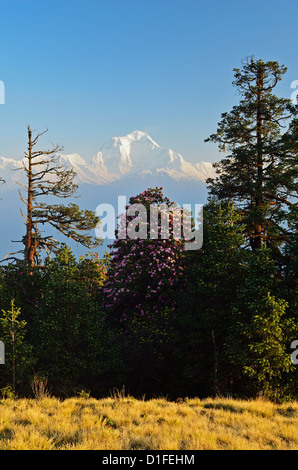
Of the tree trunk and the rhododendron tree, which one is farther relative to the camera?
the tree trunk

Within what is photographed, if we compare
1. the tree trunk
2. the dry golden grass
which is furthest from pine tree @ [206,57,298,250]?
the dry golden grass

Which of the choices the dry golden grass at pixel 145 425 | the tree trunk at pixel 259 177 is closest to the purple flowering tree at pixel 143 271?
the tree trunk at pixel 259 177

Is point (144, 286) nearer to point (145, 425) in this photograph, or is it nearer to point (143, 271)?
point (143, 271)

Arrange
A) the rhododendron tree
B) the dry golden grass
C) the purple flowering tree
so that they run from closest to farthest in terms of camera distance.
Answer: the dry golden grass, the rhododendron tree, the purple flowering tree

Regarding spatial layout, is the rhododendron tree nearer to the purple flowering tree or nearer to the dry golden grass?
the purple flowering tree

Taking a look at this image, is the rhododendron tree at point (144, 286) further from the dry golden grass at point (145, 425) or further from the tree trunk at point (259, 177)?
the tree trunk at point (259, 177)

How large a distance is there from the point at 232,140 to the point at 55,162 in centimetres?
1433

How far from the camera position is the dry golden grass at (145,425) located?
8484 mm

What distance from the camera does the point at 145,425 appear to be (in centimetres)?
991

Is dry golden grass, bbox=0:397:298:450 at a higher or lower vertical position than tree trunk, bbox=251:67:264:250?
lower

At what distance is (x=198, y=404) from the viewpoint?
13273mm

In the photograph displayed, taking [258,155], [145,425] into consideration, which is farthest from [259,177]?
[145,425]

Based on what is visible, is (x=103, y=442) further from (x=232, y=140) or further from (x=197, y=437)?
(x=232, y=140)

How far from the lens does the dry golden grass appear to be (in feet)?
27.8
